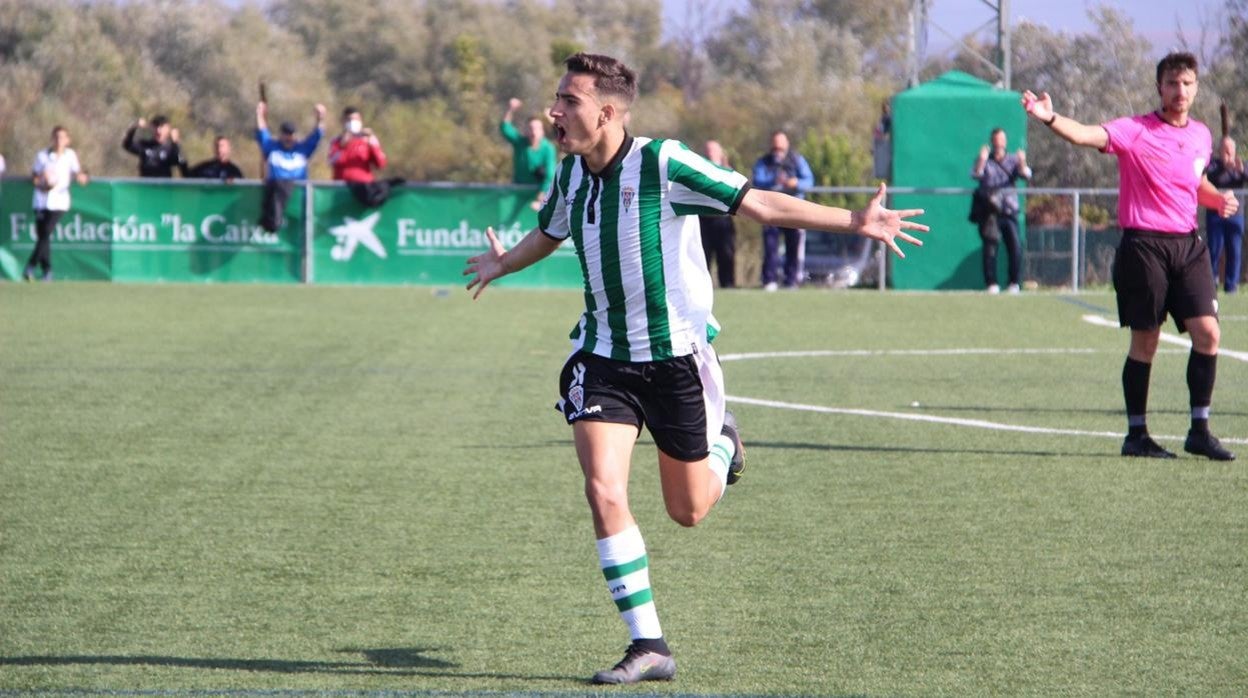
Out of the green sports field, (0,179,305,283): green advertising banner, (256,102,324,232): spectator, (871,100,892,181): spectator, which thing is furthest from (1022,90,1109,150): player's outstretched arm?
(0,179,305,283): green advertising banner

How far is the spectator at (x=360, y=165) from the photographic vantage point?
24.3m

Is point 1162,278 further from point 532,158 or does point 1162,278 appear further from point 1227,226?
point 532,158

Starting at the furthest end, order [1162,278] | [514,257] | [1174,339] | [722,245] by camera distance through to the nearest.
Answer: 1. [722,245]
2. [1174,339]
3. [1162,278]
4. [514,257]

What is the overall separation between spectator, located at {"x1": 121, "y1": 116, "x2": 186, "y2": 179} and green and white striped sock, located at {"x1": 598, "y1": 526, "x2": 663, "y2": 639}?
21.0 metres

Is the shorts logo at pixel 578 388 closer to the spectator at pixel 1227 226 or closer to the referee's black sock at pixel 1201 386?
the referee's black sock at pixel 1201 386

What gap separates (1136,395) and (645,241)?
195 inches

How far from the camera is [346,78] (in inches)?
3492

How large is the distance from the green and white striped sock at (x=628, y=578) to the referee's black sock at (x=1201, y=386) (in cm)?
518

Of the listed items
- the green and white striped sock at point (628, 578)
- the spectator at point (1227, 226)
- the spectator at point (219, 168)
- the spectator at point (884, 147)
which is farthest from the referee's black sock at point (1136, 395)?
the spectator at point (219, 168)

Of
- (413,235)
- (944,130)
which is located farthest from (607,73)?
(944,130)

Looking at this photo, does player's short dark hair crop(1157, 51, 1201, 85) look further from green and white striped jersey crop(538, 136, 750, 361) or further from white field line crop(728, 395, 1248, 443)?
green and white striped jersey crop(538, 136, 750, 361)

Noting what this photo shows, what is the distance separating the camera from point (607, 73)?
5.73 m

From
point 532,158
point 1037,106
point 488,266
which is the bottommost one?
point 488,266

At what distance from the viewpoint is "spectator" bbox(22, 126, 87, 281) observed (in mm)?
23609
